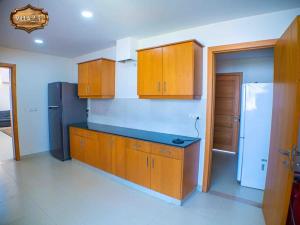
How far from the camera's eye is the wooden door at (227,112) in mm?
4676

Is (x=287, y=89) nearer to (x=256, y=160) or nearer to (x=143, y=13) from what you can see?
(x=256, y=160)

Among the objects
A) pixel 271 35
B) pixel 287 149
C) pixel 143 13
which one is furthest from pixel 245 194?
pixel 143 13

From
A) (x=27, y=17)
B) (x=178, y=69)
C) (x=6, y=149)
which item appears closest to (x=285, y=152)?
(x=178, y=69)

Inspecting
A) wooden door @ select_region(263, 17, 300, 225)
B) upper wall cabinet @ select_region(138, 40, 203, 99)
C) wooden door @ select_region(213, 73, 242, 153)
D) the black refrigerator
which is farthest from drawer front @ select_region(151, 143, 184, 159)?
wooden door @ select_region(213, 73, 242, 153)

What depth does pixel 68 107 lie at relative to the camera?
3.96 meters

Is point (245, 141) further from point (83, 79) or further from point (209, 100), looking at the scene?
point (83, 79)

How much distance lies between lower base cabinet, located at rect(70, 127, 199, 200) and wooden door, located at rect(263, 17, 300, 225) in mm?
961

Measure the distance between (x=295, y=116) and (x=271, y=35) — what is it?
1.31m

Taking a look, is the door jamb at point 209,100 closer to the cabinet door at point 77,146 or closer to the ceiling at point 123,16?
the ceiling at point 123,16

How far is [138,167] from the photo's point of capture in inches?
106

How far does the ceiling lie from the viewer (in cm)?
195

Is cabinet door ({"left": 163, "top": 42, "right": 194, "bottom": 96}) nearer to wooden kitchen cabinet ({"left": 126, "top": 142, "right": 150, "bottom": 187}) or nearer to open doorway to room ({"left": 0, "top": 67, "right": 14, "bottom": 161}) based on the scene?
wooden kitchen cabinet ({"left": 126, "top": 142, "right": 150, "bottom": 187})

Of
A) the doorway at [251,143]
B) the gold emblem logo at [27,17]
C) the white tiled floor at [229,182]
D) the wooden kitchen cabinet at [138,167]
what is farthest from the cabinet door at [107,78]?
the white tiled floor at [229,182]

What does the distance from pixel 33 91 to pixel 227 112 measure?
16.8 ft
